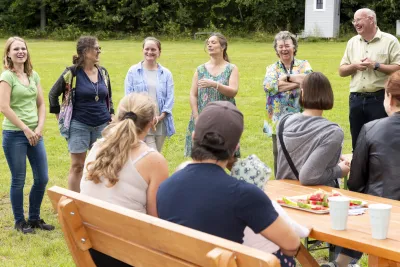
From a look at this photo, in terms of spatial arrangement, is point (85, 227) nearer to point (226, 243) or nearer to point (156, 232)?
point (156, 232)

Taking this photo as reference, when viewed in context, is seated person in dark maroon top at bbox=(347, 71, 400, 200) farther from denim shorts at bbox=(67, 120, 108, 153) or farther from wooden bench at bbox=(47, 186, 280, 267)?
denim shorts at bbox=(67, 120, 108, 153)

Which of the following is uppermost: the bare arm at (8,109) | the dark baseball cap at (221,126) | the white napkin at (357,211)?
the dark baseball cap at (221,126)

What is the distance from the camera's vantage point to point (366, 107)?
7.70 meters

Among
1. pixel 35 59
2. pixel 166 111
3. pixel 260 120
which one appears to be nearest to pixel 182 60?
pixel 35 59

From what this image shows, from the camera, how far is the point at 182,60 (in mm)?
26453

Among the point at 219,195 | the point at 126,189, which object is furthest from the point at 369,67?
the point at 219,195

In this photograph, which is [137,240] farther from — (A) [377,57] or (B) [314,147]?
(A) [377,57]

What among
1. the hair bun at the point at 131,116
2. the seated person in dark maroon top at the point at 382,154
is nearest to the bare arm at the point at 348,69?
the seated person in dark maroon top at the point at 382,154

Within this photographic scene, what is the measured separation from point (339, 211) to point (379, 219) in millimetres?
240

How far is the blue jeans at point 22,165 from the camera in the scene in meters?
6.31

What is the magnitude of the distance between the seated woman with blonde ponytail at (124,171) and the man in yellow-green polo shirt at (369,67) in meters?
4.12

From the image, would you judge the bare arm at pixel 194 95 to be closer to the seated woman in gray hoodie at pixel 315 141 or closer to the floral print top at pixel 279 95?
the floral print top at pixel 279 95

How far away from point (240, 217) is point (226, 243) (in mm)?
312

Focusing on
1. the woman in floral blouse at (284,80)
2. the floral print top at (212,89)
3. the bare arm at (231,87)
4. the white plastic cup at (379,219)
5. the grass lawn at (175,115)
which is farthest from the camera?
the floral print top at (212,89)
